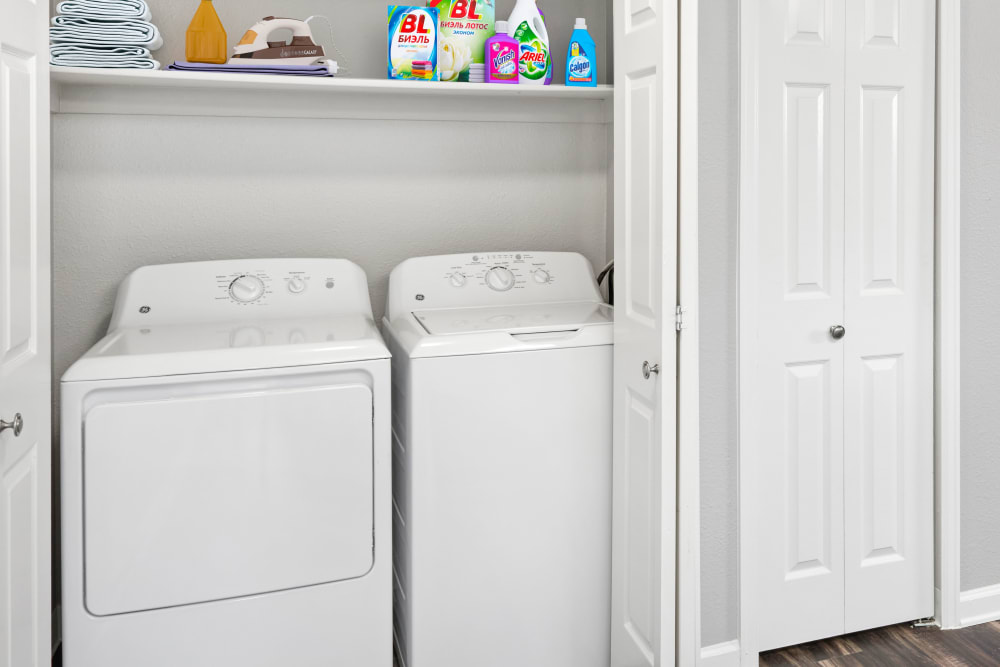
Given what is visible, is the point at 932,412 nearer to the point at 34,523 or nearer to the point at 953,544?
the point at 953,544

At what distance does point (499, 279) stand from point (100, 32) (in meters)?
1.22

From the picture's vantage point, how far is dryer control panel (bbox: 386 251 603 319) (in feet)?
7.52

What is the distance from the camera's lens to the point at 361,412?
1848 millimetres

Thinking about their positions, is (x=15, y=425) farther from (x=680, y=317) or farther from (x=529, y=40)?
(x=529, y=40)

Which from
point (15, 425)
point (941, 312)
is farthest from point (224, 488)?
point (941, 312)

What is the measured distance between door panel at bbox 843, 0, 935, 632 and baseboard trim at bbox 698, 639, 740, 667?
0.40 metres

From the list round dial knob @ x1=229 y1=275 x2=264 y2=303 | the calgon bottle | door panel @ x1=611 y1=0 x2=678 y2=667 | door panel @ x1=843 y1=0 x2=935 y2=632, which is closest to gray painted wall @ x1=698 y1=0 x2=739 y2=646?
door panel @ x1=611 y1=0 x2=678 y2=667

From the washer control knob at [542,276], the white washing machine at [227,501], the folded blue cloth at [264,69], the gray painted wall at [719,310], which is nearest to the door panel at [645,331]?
the gray painted wall at [719,310]

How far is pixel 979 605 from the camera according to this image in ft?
7.36

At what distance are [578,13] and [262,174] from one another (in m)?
1.13

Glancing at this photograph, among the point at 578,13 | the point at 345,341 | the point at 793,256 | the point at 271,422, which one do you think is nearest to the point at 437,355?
the point at 345,341

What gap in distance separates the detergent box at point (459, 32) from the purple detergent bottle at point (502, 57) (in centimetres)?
5

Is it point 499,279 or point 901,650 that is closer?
point 901,650

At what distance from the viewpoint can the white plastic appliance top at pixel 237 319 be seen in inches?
68.5
